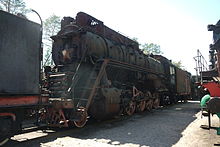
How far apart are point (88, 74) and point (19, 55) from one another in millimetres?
3525

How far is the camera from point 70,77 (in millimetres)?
6922

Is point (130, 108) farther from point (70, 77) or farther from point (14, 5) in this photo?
point (14, 5)

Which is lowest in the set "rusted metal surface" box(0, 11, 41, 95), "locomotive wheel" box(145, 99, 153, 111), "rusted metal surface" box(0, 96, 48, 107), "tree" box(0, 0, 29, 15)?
"locomotive wheel" box(145, 99, 153, 111)

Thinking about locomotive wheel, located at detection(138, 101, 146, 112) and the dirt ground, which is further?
locomotive wheel, located at detection(138, 101, 146, 112)

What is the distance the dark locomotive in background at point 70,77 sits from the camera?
4137 millimetres

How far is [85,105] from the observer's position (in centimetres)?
658

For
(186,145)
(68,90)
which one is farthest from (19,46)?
(186,145)

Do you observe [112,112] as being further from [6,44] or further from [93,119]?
[6,44]

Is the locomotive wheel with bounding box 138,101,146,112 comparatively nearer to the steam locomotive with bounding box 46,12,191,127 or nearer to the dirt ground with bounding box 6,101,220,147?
the steam locomotive with bounding box 46,12,191,127

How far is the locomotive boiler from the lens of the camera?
6430 millimetres

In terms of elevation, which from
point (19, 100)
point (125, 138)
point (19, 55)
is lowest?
point (125, 138)

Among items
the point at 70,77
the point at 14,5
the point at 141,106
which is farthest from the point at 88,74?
the point at 14,5

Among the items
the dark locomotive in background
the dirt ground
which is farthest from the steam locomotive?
the dirt ground

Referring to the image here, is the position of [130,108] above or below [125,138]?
above
